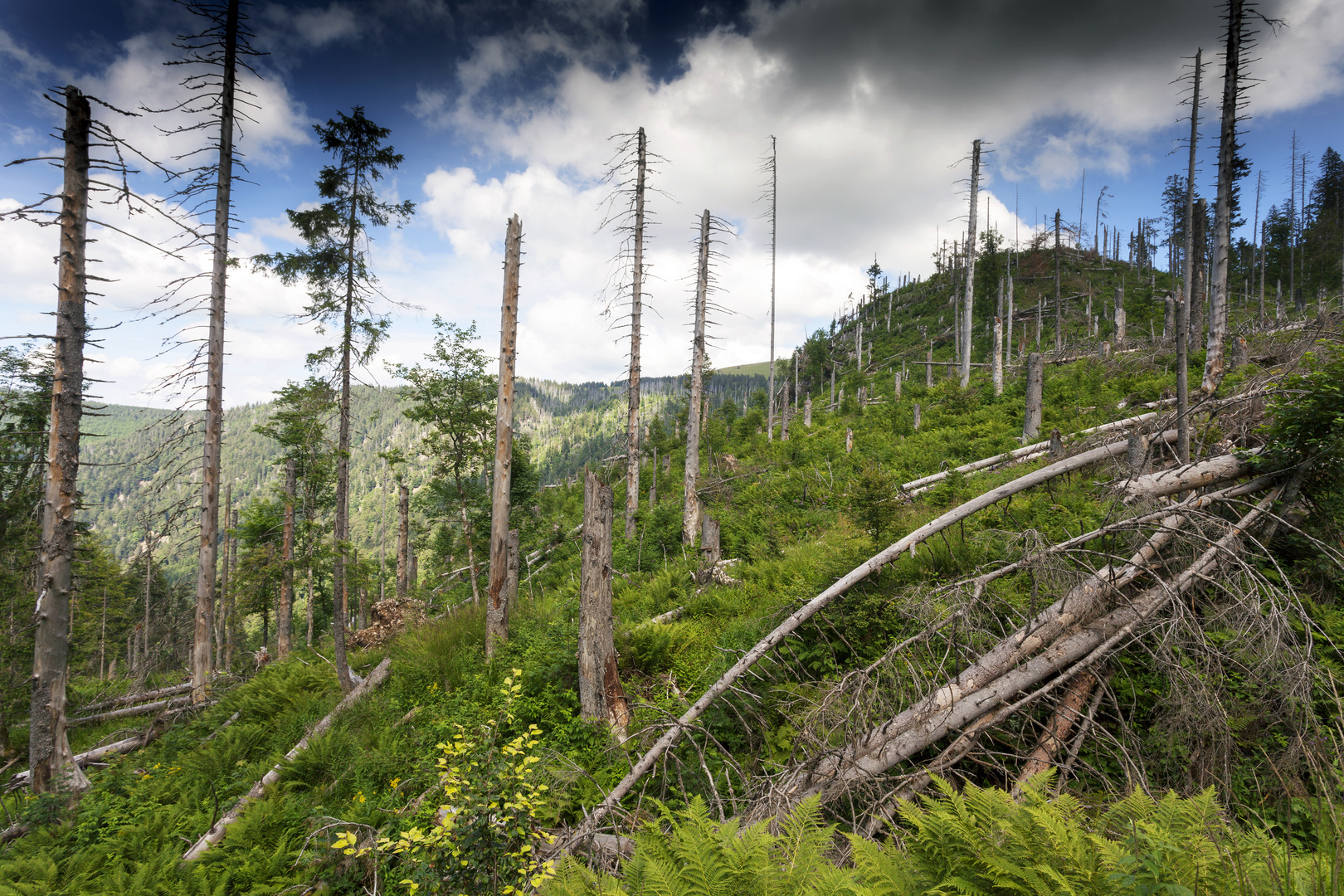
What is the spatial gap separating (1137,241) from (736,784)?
72.6m

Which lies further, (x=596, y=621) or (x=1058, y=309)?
(x=1058, y=309)

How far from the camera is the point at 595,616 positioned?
5809mm

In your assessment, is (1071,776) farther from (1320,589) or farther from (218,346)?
(218,346)

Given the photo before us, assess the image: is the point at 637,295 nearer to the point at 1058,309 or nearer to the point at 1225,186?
the point at 1225,186

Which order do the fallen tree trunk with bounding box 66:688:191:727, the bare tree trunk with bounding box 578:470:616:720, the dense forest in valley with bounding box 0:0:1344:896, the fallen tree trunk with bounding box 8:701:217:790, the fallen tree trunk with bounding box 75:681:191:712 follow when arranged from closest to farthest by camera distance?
the dense forest in valley with bounding box 0:0:1344:896
the bare tree trunk with bounding box 578:470:616:720
the fallen tree trunk with bounding box 8:701:217:790
the fallen tree trunk with bounding box 66:688:191:727
the fallen tree trunk with bounding box 75:681:191:712

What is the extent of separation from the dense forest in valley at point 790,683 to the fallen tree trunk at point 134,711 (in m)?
0.21

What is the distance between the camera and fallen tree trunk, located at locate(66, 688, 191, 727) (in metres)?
10.1

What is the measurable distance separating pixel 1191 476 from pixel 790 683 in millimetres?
4271

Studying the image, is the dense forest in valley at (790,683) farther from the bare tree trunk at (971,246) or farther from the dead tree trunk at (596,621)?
the bare tree trunk at (971,246)

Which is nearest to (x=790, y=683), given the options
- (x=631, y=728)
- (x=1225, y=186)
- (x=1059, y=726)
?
(x=631, y=728)

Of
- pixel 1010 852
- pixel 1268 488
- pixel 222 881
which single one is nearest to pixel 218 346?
pixel 222 881

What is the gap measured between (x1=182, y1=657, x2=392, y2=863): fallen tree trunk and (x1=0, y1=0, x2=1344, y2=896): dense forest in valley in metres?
0.07

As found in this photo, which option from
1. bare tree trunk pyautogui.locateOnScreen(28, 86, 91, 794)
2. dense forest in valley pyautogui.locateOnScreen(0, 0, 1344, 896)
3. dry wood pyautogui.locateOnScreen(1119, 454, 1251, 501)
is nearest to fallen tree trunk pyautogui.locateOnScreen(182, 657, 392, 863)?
dense forest in valley pyautogui.locateOnScreen(0, 0, 1344, 896)

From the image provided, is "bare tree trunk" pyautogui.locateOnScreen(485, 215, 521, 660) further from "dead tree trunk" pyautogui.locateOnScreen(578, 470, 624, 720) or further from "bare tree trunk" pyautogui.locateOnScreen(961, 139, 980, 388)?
"bare tree trunk" pyautogui.locateOnScreen(961, 139, 980, 388)
